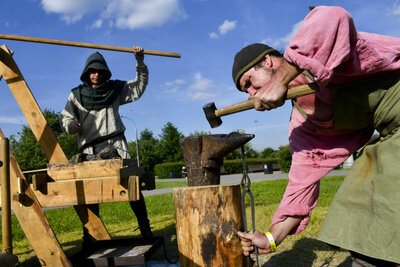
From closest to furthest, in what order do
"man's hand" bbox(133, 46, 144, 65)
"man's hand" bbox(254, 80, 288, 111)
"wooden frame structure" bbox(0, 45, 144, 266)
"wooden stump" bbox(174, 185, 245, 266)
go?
"man's hand" bbox(254, 80, 288, 111)
"wooden stump" bbox(174, 185, 245, 266)
"wooden frame structure" bbox(0, 45, 144, 266)
"man's hand" bbox(133, 46, 144, 65)

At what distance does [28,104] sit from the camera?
11.2 feet

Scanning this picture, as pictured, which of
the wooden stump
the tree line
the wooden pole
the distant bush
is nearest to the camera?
the wooden stump

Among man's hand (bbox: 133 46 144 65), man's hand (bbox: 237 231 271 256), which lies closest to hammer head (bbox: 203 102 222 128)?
man's hand (bbox: 237 231 271 256)

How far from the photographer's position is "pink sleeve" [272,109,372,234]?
191 centimetres

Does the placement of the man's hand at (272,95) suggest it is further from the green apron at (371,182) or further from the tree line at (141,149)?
the tree line at (141,149)

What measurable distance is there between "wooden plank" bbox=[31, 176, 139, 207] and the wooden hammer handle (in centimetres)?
116

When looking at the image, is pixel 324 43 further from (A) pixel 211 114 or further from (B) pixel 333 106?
(A) pixel 211 114

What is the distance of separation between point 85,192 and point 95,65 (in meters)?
1.90

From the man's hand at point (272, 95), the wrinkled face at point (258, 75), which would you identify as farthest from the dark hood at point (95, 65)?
Answer: the man's hand at point (272, 95)

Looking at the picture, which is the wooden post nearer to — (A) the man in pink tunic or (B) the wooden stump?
(B) the wooden stump

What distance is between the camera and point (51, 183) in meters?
2.83

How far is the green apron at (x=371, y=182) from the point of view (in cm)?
143

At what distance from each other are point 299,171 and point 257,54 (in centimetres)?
76

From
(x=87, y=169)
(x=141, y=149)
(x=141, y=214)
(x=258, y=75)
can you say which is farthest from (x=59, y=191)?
(x=141, y=149)
